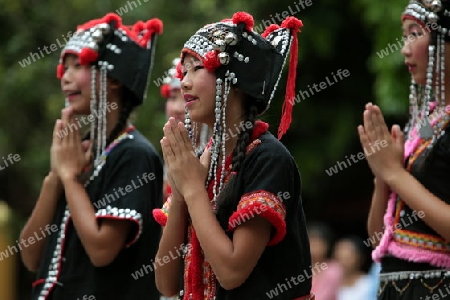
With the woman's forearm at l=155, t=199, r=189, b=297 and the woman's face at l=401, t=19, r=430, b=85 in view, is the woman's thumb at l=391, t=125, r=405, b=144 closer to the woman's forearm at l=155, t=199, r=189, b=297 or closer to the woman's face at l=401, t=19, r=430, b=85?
the woman's face at l=401, t=19, r=430, b=85

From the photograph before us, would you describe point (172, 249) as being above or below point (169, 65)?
below

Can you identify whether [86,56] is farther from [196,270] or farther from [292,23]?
[196,270]

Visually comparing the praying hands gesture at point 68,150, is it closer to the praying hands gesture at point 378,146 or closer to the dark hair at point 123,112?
the dark hair at point 123,112

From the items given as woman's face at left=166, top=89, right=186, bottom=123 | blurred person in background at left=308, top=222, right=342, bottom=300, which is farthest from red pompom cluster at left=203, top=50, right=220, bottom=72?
blurred person in background at left=308, top=222, right=342, bottom=300

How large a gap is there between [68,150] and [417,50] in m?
1.85

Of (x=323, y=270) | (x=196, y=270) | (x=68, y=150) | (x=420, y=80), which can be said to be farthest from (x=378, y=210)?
(x=323, y=270)

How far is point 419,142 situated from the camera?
4.30 meters

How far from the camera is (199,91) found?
12.1ft

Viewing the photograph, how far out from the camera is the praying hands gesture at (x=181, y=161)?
3547mm

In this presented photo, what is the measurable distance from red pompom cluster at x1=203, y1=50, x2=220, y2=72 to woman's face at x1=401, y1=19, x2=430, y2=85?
1.12 m

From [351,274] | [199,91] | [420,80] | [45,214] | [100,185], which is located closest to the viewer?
[199,91]

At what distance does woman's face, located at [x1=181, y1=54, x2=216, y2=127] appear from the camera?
3.67m

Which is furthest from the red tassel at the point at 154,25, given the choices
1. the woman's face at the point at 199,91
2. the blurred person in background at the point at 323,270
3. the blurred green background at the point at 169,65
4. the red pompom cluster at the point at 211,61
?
the blurred person in background at the point at 323,270

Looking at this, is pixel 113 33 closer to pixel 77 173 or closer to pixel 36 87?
pixel 77 173
